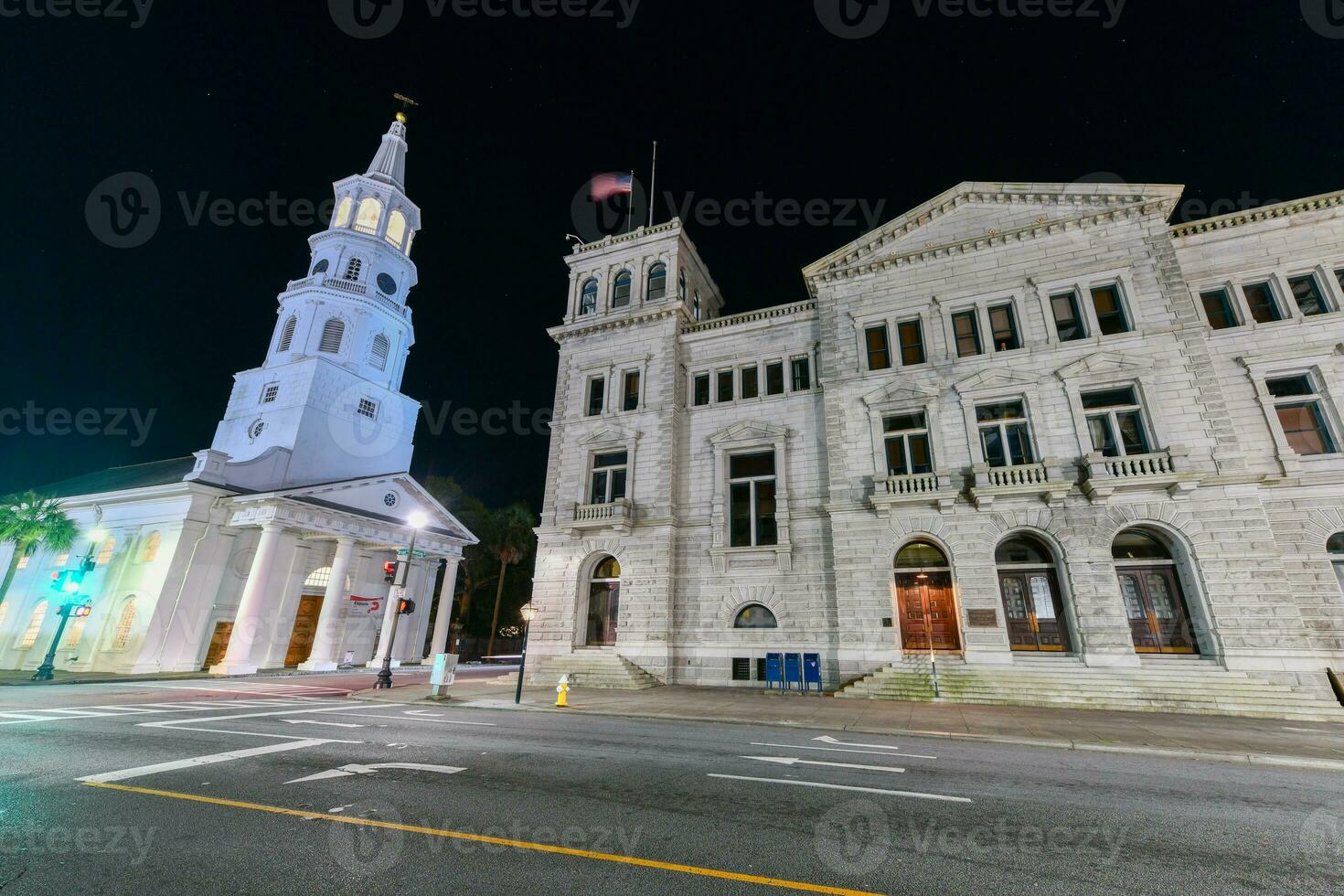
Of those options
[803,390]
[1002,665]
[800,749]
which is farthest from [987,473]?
[800,749]

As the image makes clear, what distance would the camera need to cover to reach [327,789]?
6.71 meters

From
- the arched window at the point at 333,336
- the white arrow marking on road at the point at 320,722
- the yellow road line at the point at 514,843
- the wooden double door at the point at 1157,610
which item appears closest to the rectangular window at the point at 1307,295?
the wooden double door at the point at 1157,610

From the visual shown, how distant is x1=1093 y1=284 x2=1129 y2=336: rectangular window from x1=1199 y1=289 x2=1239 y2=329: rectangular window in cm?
287

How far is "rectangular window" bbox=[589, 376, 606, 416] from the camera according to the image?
29.1 meters

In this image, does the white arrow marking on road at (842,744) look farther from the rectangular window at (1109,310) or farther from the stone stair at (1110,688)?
the rectangular window at (1109,310)

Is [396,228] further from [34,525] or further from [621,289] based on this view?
[34,525]

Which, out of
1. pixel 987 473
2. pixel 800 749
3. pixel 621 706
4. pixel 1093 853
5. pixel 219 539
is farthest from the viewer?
pixel 219 539

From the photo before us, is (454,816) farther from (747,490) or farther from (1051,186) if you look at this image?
(1051,186)

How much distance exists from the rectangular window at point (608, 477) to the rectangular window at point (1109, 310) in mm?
20780

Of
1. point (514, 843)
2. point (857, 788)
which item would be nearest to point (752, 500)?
point (857, 788)

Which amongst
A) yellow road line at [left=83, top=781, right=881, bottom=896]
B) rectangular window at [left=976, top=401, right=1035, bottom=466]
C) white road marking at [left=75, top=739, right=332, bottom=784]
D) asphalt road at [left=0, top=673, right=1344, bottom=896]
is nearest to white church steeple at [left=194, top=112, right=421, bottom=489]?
white road marking at [left=75, top=739, right=332, bottom=784]

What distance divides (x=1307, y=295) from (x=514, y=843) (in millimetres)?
30456

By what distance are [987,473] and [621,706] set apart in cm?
A: 1537

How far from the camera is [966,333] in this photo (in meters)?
23.3
